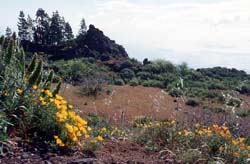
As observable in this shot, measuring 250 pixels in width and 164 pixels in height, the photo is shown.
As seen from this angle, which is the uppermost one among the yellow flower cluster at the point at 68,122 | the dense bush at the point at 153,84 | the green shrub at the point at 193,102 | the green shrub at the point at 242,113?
the dense bush at the point at 153,84

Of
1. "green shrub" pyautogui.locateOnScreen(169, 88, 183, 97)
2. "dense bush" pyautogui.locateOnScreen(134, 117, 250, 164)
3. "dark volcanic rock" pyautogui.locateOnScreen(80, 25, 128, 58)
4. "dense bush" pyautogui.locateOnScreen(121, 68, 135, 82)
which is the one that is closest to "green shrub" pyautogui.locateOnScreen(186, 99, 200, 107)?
"green shrub" pyautogui.locateOnScreen(169, 88, 183, 97)

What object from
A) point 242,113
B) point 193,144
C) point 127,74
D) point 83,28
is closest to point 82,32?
point 83,28

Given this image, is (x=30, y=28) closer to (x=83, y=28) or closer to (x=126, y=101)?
(x=83, y=28)

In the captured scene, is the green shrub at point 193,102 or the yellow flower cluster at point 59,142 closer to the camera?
the yellow flower cluster at point 59,142

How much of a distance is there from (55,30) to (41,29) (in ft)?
Answer: 4.66

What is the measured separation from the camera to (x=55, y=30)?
1673 inches

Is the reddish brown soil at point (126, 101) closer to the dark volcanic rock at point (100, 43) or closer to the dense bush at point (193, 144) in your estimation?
the dense bush at point (193, 144)

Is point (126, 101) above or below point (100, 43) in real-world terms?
below

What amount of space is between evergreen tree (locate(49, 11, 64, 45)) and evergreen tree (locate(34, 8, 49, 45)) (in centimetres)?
49

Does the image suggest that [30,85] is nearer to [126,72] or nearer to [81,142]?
[81,142]

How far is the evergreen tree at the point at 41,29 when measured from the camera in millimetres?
42156

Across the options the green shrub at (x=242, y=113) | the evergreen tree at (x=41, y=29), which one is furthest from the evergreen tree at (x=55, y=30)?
the green shrub at (x=242, y=113)

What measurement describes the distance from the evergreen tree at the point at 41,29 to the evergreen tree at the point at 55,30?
1.62 feet

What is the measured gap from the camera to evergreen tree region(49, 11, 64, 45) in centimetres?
4231
